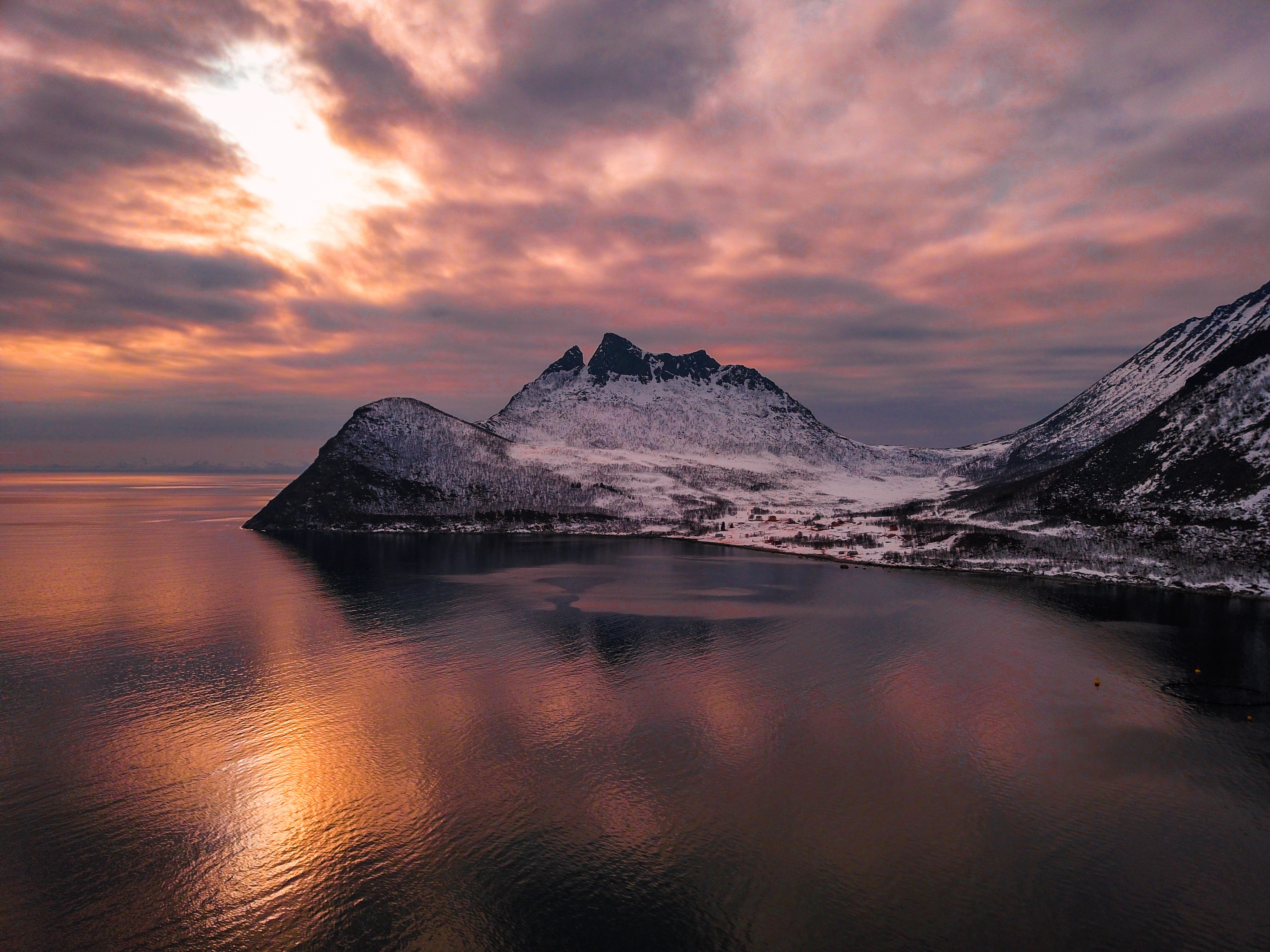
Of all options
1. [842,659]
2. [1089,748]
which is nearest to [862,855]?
[1089,748]

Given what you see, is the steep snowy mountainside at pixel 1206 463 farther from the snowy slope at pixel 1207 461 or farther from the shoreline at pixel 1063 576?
the shoreline at pixel 1063 576

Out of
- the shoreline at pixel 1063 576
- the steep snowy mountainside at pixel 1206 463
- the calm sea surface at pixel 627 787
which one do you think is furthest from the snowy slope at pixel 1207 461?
the calm sea surface at pixel 627 787

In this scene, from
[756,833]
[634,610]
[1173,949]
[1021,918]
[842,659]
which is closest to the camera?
[1173,949]

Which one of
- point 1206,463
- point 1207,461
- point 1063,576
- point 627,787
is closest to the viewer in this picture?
point 627,787

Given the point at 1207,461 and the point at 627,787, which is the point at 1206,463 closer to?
the point at 1207,461

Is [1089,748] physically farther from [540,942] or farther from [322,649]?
[322,649]

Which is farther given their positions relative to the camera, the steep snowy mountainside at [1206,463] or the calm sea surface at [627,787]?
the steep snowy mountainside at [1206,463]

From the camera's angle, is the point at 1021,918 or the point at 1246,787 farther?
the point at 1246,787

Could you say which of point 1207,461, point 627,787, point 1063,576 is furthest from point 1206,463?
point 627,787

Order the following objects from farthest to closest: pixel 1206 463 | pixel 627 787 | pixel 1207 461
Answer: pixel 1207 461 → pixel 1206 463 → pixel 627 787
